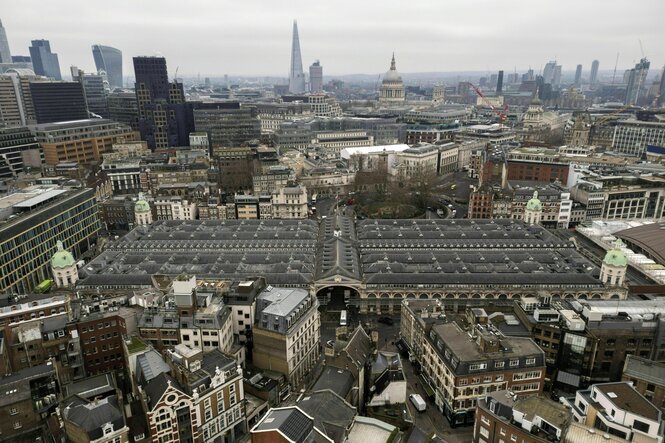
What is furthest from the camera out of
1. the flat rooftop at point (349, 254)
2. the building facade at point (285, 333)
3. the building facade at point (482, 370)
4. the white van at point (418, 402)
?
the flat rooftop at point (349, 254)

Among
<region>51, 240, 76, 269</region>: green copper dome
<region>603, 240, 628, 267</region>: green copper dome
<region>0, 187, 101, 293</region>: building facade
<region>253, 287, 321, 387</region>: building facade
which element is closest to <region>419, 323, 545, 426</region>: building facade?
<region>253, 287, 321, 387</region>: building facade

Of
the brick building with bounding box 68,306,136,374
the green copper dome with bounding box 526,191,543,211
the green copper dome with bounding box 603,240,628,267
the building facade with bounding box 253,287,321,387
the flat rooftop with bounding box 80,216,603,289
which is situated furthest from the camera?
the green copper dome with bounding box 526,191,543,211

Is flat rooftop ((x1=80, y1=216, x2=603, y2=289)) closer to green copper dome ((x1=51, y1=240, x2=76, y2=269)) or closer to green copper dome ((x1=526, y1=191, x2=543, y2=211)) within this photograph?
green copper dome ((x1=51, y1=240, x2=76, y2=269))

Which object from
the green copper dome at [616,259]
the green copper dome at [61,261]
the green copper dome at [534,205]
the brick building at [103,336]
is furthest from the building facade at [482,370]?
the green copper dome at [61,261]

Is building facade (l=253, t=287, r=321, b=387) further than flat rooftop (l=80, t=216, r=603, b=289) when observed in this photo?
No

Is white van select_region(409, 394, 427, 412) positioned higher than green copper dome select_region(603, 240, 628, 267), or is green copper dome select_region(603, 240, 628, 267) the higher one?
green copper dome select_region(603, 240, 628, 267)

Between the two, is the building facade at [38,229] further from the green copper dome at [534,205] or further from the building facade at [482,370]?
the green copper dome at [534,205]

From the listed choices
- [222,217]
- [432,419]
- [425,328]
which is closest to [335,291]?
[425,328]

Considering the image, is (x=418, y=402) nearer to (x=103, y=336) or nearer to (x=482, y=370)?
(x=482, y=370)

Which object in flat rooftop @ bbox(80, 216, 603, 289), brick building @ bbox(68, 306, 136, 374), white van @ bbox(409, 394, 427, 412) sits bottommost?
white van @ bbox(409, 394, 427, 412)

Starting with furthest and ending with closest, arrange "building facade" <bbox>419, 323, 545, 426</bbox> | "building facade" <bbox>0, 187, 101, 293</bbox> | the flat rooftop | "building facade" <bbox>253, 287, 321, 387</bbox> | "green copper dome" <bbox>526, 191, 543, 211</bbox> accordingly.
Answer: "green copper dome" <bbox>526, 191, 543, 211</bbox> < "building facade" <bbox>0, 187, 101, 293</bbox> < the flat rooftop < "building facade" <bbox>253, 287, 321, 387</bbox> < "building facade" <bbox>419, 323, 545, 426</bbox>
